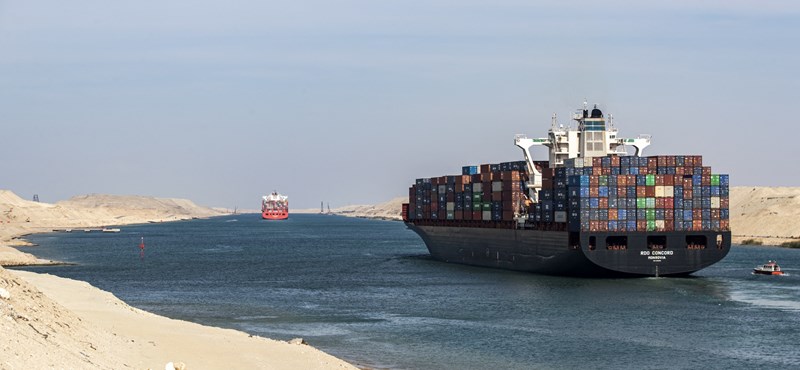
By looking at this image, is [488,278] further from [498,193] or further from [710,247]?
[710,247]

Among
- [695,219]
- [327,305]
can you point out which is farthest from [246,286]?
[695,219]

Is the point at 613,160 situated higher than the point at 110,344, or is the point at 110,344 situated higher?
the point at 613,160

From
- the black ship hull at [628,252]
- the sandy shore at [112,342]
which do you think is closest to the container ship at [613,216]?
the black ship hull at [628,252]

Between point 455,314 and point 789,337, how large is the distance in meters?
21.6

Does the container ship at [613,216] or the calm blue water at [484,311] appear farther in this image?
the container ship at [613,216]

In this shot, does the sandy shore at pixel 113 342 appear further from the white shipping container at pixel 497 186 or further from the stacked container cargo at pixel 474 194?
the white shipping container at pixel 497 186

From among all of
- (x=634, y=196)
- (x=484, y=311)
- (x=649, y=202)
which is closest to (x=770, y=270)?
(x=649, y=202)

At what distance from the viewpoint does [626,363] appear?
46.8 meters

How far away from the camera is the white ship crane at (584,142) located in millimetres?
105812

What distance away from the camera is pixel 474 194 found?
372ft

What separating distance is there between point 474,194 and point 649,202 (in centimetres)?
2848

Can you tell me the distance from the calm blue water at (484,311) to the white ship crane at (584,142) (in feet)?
50.1

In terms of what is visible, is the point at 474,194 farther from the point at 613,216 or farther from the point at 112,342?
the point at 112,342

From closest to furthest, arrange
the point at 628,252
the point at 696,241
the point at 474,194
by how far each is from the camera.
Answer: the point at 628,252
the point at 696,241
the point at 474,194
